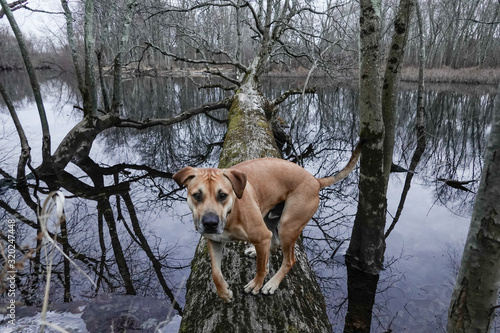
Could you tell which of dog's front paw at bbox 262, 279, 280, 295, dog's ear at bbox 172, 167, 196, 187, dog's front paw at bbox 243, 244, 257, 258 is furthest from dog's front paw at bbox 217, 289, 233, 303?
dog's ear at bbox 172, 167, 196, 187

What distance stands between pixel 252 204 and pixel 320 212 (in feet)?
18.5

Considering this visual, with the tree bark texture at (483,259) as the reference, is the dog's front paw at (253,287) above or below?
below

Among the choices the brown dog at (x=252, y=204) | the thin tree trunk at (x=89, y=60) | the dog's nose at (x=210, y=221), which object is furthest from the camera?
the thin tree trunk at (x=89, y=60)

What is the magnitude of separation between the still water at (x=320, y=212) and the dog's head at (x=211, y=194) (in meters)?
0.56

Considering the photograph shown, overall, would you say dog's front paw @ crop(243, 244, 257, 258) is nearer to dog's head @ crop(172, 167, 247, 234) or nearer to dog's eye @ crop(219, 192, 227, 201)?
dog's head @ crop(172, 167, 247, 234)

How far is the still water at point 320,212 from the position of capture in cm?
522

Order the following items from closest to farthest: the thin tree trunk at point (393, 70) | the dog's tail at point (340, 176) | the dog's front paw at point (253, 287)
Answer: the dog's front paw at point (253, 287)
the dog's tail at point (340, 176)
the thin tree trunk at point (393, 70)

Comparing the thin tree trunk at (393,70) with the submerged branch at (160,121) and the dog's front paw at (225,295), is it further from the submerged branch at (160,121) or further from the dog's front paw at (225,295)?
the submerged branch at (160,121)

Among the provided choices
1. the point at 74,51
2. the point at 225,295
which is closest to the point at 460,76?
the point at 74,51

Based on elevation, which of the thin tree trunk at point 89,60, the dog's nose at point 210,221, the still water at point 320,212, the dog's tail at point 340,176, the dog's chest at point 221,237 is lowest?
the still water at point 320,212

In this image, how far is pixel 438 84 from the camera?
31.7m

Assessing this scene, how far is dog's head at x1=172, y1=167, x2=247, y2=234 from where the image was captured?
2406mm

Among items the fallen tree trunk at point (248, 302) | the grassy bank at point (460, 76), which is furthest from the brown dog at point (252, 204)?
the grassy bank at point (460, 76)

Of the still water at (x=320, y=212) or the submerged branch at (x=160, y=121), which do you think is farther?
the submerged branch at (x=160, y=121)
